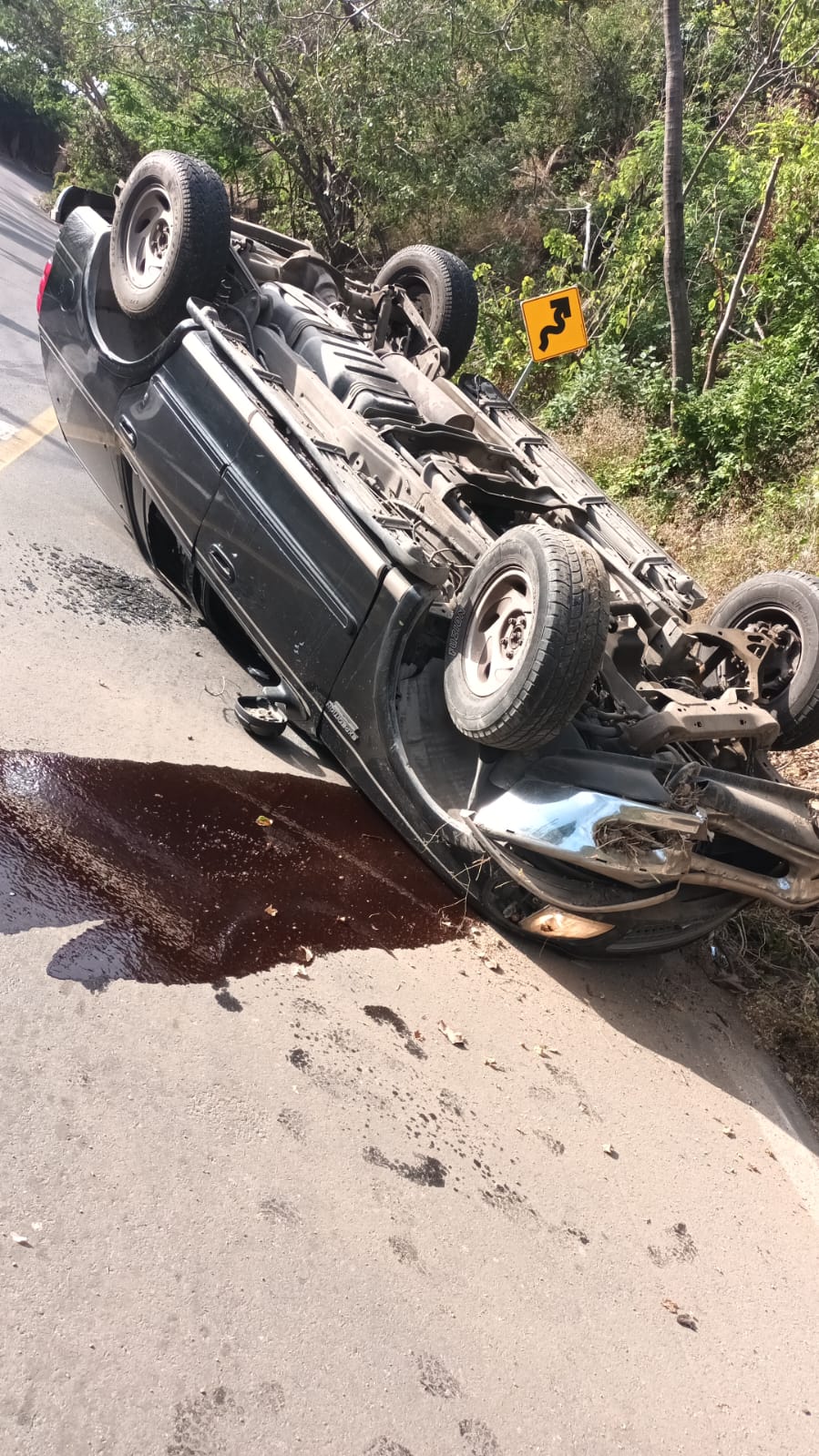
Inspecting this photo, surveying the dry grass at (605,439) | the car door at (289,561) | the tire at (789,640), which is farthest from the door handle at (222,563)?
the dry grass at (605,439)

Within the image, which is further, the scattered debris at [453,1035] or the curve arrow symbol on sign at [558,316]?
the curve arrow symbol on sign at [558,316]

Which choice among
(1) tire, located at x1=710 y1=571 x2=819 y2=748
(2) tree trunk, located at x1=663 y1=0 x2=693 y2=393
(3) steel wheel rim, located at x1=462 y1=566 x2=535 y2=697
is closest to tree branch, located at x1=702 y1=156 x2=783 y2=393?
(2) tree trunk, located at x1=663 y1=0 x2=693 y2=393

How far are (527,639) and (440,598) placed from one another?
661 mm

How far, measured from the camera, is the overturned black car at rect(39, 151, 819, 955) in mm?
3555

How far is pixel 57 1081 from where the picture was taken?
2.48 metres

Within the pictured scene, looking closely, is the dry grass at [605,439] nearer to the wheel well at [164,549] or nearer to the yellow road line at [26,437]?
the yellow road line at [26,437]

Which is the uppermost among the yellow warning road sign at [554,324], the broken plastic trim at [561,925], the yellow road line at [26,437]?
the yellow warning road sign at [554,324]

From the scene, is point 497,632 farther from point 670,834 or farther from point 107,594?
point 107,594

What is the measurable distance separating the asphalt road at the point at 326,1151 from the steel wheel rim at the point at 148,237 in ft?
7.39

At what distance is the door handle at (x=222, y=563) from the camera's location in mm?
4500

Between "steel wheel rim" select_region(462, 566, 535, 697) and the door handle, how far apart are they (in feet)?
4.10

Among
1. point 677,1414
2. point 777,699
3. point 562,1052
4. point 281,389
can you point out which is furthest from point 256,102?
point 677,1414

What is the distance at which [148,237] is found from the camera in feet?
18.2

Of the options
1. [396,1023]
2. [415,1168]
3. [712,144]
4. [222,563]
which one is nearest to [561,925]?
[396,1023]
